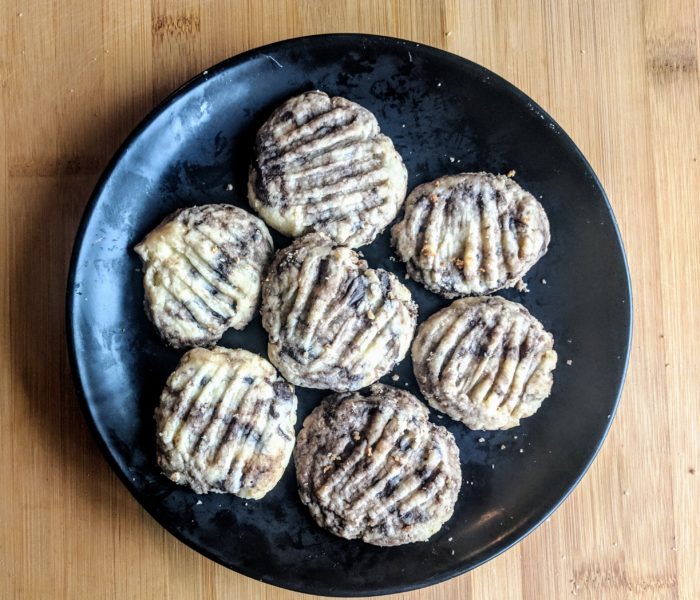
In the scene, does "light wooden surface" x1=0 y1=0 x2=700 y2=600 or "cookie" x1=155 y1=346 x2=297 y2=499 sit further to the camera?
"light wooden surface" x1=0 y1=0 x2=700 y2=600

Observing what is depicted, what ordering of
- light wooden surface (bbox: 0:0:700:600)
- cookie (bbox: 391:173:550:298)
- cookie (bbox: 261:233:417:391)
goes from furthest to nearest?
1. light wooden surface (bbox: 0:0:700:600)
2. cookie (bbox: 391:173:550:298)
3. cookie (bbox: 261:233:417:391)

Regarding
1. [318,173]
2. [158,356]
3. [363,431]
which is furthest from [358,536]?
[318,173]

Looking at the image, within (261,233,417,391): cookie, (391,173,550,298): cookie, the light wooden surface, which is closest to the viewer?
(261,233,417,391): cookie

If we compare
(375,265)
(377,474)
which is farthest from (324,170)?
(377,474)

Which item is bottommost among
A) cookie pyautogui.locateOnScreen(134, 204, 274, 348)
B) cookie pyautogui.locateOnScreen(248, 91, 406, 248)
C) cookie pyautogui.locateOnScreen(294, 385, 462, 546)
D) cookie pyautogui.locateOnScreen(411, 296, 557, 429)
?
cookie pyautogui.locateOnScreen(294, 385, 462, 546)

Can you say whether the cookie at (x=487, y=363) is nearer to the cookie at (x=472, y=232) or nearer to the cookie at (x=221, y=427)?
the cookie at (x=472, y=232)

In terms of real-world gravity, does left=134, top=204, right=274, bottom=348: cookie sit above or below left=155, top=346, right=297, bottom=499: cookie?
above

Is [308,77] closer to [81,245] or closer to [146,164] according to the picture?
[146,164]

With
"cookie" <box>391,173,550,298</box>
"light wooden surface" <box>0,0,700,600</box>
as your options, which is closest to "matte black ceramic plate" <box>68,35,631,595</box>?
"cookie" <box>391,173,550,298</box>

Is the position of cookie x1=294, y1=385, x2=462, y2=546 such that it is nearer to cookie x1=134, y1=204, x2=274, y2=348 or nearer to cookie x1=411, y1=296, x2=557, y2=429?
cookie x1=411, y1=296, x2=557, y2=429
